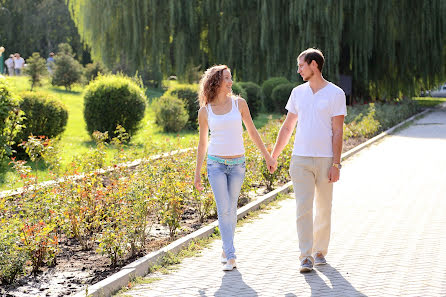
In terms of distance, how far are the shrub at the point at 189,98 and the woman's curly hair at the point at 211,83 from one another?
15.2m

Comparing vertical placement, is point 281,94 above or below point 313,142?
below

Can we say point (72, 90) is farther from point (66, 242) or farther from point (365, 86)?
point (66, 242)

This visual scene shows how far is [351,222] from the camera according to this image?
8.46m

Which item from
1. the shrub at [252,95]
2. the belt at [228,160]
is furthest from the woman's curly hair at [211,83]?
the shrub at [252,95]

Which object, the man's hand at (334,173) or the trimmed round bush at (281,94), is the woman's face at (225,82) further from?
the trimmed round bush at (281,94)

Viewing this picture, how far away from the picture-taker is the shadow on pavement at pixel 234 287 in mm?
5590

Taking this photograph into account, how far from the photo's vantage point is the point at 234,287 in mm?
5773

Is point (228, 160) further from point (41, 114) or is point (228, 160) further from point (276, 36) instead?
point (276, 36)

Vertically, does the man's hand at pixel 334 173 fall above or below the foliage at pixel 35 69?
below

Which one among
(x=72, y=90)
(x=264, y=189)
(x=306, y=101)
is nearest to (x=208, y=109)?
(x=306, y=101)

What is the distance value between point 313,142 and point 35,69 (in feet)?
87.5

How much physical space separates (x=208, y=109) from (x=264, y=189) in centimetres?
476

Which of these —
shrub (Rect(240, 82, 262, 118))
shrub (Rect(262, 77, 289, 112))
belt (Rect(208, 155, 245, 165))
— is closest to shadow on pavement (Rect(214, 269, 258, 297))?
belt (Rect(208, 155, 245, 165))

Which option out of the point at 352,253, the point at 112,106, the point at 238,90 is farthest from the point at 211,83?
the point at 238,90
